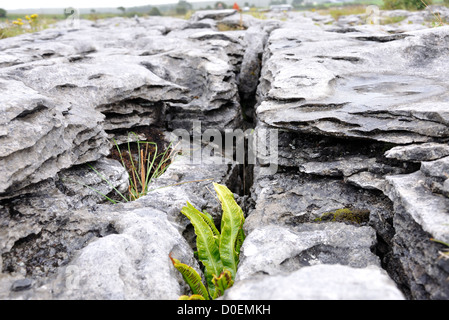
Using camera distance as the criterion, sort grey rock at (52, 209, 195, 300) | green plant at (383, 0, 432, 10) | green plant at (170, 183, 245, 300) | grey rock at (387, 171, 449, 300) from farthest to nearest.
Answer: green plant at (383, 0, 432, 10) < green plant at (170, 183, 245, 300) < grey rock at (52, 209, 195, 300) < grey rock at (387, 171, 449, 300)

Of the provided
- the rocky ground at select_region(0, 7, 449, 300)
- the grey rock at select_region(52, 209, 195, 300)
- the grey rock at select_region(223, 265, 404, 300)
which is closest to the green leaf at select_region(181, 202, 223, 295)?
the rocky ground at select_region(0, 7, 449, 300)

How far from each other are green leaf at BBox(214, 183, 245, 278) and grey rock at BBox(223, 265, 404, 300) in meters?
1.19

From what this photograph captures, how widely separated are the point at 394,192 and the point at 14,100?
3795 mm

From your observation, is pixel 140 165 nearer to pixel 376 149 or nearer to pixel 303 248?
pixel 303 248

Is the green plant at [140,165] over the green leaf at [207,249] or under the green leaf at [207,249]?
over

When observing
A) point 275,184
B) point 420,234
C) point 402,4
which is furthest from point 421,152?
point 402,4

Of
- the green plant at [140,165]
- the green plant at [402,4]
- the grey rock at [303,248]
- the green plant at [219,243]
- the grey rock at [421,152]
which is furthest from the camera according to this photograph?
the green plant at [402,4]

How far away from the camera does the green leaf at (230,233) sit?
11.1ft

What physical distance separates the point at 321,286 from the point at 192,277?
134cm

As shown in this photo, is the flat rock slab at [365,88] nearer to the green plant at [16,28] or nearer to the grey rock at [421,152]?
the grey rock at [421,152]

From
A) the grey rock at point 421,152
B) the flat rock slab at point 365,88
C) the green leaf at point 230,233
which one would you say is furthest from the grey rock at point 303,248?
the flat rock slab at point 365,88

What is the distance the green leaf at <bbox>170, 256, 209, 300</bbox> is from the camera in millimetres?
2812

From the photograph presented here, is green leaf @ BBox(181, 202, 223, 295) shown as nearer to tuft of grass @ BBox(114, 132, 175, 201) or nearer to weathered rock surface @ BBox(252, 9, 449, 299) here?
weathered rock surface @ BBox(252, 9, 449, 299)

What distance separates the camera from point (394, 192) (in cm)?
287
